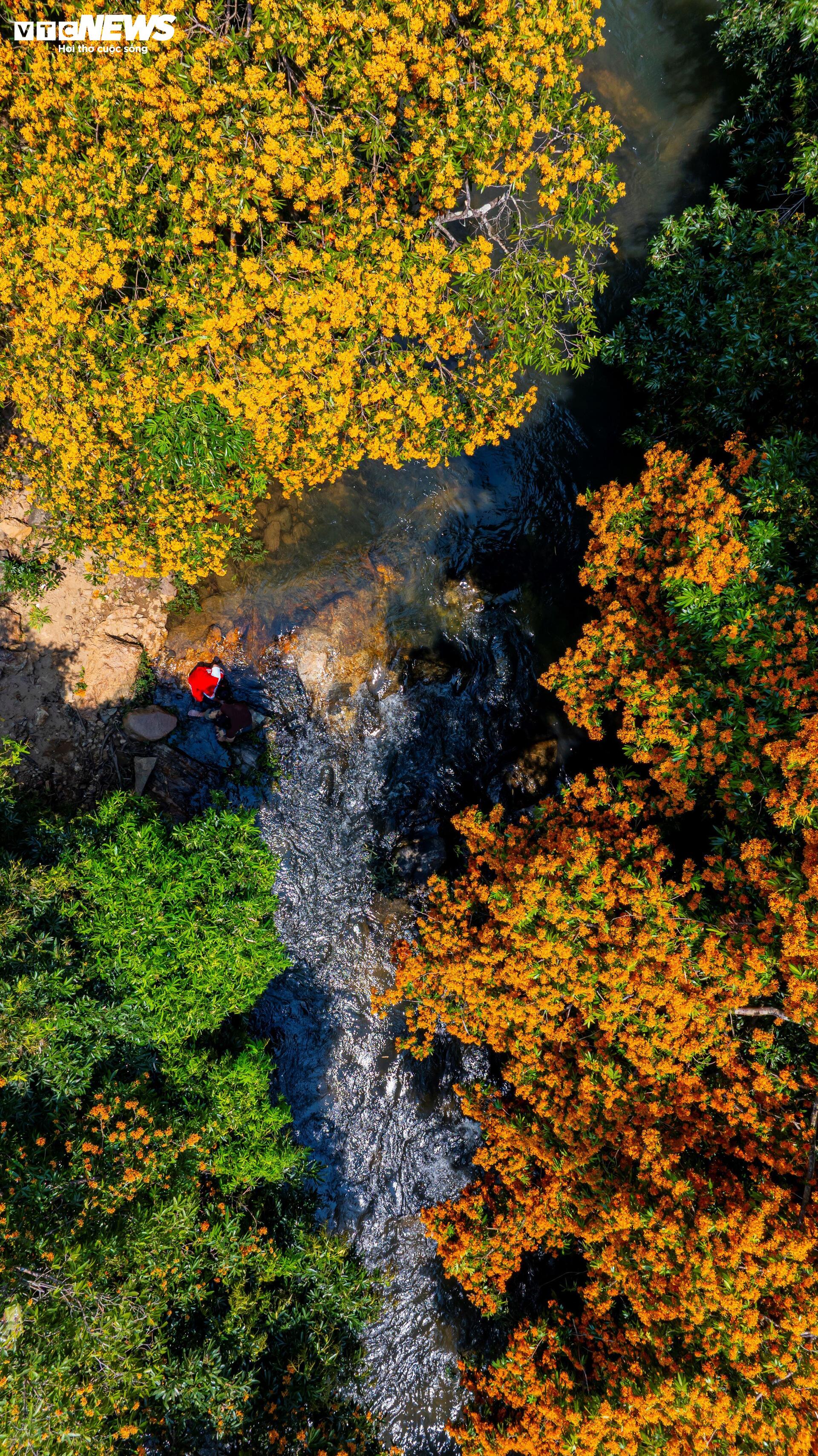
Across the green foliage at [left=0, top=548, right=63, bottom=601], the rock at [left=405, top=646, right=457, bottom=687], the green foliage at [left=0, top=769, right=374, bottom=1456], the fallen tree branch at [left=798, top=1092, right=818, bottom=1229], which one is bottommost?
the fallen tree branch at [left=798, top=1092, right=818, bottom=1229]

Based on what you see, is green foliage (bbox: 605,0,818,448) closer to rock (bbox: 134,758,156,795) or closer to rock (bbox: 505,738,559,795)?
rock (bbox: 505,738,559,795)

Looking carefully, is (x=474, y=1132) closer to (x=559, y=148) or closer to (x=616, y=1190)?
(x=616, y=1190)

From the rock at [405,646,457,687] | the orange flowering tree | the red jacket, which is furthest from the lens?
the rock at [405,646,457,687]

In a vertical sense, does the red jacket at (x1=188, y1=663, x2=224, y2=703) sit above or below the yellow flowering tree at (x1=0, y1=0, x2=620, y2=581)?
below

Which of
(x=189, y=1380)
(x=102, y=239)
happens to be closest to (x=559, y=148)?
(x=102, y=239)

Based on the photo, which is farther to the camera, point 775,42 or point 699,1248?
point 775,42

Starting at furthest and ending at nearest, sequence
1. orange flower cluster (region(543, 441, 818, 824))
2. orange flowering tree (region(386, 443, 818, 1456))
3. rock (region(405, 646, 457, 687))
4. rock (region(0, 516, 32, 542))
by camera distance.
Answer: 1. rock (region(405, 646, 457, 687))
2. rock (region(0, 516, 32, 542))
3. orange flower cluster (region(543, 441, 818, 824))
4. orange flowering tree (region(386, 443, 818, 1456))

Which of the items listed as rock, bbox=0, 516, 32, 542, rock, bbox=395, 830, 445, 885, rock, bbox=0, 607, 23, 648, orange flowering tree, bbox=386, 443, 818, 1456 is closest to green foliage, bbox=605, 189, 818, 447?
orange flowering tree, bbox=386, 443, 818, 1456
